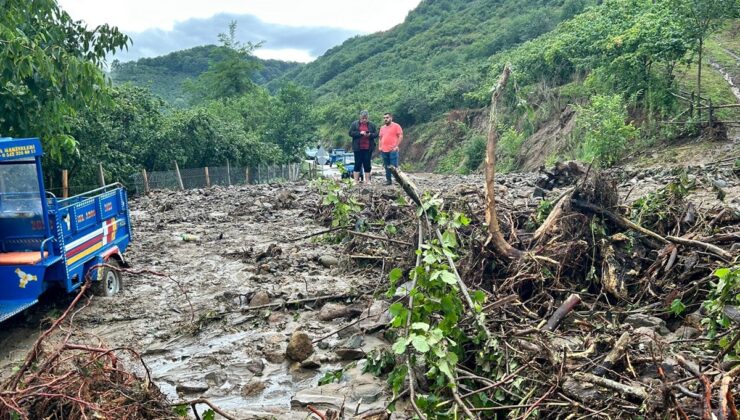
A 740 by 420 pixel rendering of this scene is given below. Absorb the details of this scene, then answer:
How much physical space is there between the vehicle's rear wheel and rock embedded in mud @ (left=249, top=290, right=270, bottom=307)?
5.22ft

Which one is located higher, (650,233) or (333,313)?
(650,233)

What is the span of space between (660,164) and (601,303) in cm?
922

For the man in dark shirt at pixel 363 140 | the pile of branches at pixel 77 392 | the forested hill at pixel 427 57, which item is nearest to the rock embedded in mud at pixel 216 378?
the pile of branches at pixel 77 392

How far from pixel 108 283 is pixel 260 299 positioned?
1943mm

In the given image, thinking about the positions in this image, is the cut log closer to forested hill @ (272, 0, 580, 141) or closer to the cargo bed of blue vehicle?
the cargo bed of blue vehicle

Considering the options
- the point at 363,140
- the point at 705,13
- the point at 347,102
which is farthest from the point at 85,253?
the point at 347,102

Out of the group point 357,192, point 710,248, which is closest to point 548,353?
point 710,248

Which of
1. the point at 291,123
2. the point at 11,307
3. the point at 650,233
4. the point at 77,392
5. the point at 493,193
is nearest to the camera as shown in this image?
the point at 77,392

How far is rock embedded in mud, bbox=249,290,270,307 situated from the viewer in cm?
652

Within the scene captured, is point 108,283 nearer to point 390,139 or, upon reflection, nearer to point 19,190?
point 19,190

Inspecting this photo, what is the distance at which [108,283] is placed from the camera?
6965 mm

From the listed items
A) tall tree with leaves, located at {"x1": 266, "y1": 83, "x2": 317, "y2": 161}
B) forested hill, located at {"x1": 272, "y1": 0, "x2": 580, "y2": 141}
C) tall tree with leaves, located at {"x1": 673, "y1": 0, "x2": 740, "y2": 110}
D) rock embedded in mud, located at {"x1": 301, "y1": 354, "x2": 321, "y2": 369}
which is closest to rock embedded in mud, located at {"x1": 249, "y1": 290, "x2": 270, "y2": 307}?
rock embedded in mud, located at {"x1": 301, "y1": 354, "x2": 321, "y2": 369}

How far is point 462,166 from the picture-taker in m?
26.1

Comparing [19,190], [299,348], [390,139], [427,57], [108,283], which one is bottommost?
[299,348]
